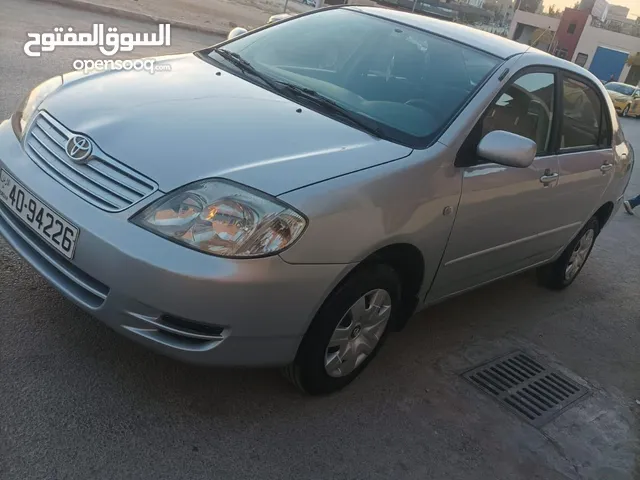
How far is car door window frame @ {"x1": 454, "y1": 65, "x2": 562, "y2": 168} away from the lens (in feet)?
10.8

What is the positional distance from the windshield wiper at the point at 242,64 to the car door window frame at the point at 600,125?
183 centimetres

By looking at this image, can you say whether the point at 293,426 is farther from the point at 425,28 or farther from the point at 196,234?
the point at 425,28

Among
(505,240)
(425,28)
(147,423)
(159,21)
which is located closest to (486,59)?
(425,28)

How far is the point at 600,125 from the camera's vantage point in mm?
4879

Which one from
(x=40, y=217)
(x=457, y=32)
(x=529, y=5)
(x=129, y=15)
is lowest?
(x=529, y=5)

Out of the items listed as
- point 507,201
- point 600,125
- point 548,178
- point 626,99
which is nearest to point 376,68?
point 507,201

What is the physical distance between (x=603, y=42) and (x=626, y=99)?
35197mm

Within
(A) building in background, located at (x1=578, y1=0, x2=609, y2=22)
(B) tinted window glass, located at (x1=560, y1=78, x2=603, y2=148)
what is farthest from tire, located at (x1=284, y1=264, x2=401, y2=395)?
(A) building in background, located at (x1=578, y1=0, x2=609, y2=22)

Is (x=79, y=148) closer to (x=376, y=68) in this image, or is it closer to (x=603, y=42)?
(x=376, y=68)

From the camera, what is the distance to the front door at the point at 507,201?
3.39 m

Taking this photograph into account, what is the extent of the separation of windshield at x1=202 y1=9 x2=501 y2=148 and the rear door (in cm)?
90

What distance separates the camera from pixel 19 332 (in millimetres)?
2977

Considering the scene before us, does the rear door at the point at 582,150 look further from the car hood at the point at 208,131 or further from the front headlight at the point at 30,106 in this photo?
the front headlight at the point at 30,106

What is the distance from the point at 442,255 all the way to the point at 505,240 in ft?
2.26
